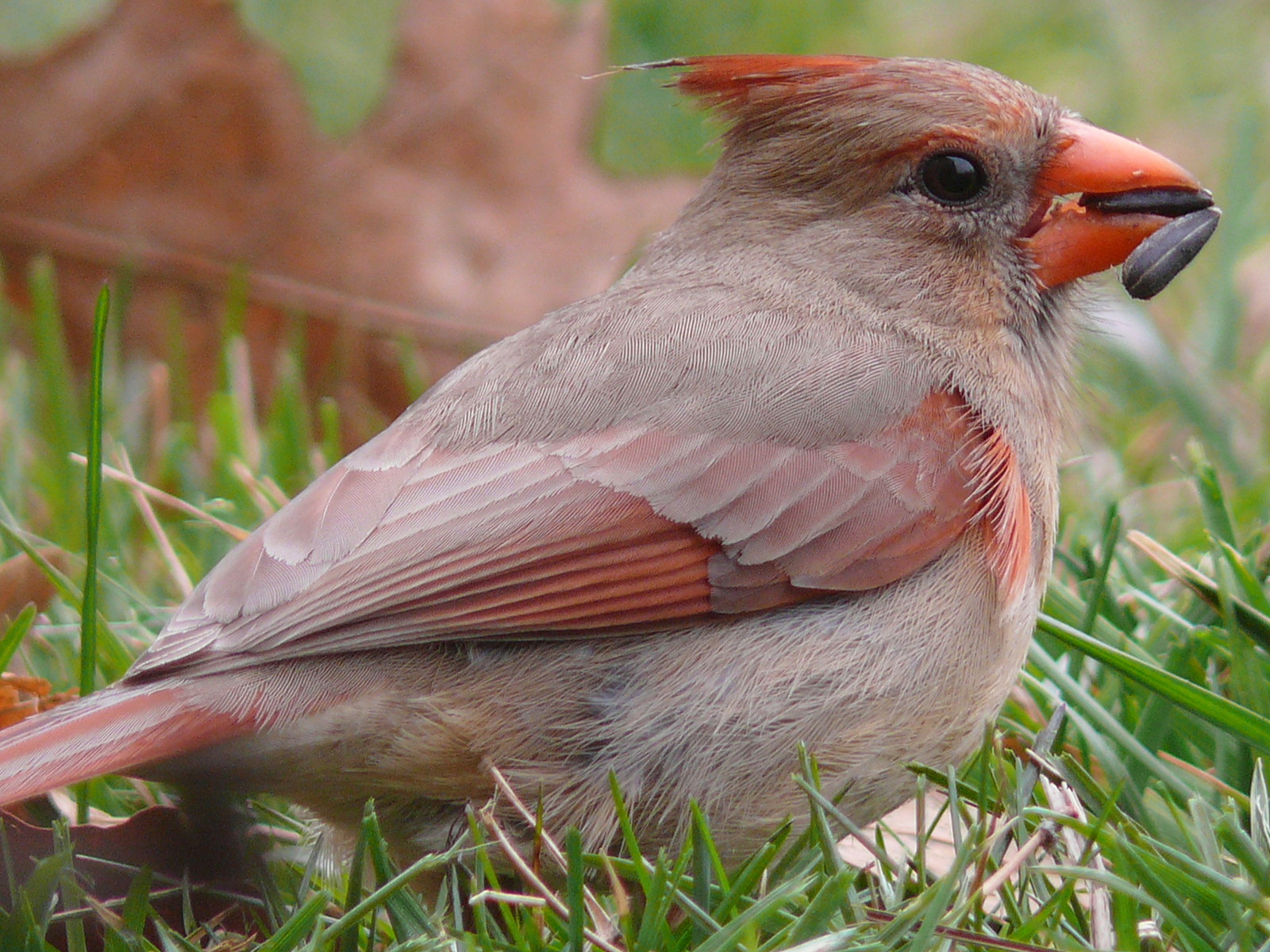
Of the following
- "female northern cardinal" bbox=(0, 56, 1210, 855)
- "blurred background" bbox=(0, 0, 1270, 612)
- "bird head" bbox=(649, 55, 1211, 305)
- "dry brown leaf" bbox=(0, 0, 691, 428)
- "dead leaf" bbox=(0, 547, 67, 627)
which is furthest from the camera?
"dry brown leaf" bbox=(0, 0, 691, 428)

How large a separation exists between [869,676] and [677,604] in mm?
306

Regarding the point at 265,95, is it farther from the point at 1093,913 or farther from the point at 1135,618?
the point at 1093,913

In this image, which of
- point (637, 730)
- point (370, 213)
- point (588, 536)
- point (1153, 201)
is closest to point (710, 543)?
point (588, 536)

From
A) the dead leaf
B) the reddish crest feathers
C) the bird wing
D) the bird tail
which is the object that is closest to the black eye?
the reddish crest feathers

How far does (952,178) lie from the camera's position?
114 inches

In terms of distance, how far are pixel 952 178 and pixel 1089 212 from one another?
255 mm

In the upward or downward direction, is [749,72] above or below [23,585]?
above

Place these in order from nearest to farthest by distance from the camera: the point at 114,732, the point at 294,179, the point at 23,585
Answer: the point at 114,732 → the point at 23,585 → the point at 294,179

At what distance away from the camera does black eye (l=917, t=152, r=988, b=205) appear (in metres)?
2.88

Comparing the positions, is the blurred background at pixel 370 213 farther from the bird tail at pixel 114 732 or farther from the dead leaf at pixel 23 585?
the bird tail at pixel 114 732

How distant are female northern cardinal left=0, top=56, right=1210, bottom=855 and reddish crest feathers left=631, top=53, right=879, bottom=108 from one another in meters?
0.01

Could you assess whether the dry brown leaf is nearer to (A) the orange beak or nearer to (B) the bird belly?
(A) the orange beak

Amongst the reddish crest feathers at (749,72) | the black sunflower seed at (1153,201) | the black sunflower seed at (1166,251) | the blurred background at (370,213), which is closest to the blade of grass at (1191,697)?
the black sunflower seed at (1166,251)

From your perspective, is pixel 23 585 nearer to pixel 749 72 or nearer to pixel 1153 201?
pixel 749 72
